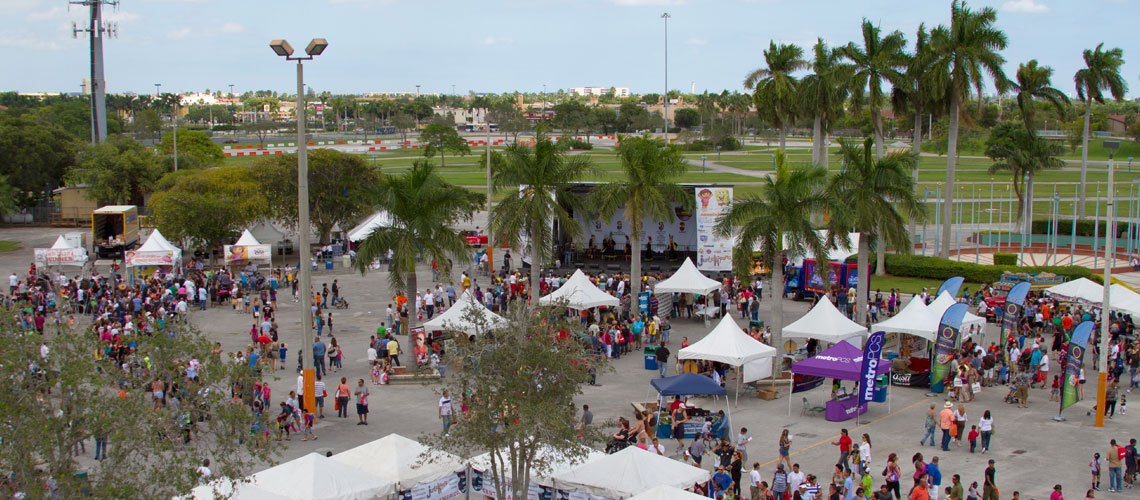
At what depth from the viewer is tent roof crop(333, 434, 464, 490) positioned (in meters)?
15.0

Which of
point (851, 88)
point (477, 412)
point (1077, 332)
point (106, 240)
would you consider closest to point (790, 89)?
point (851, 88)

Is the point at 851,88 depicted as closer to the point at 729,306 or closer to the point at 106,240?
the point at 729,306

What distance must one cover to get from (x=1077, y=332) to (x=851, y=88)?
894 inches

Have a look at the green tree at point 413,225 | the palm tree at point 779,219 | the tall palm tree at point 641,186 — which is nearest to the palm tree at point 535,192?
the tall palm tree at point 641,186

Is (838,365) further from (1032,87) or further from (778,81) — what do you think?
(1032,87)

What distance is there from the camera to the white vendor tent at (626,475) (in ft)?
48.7

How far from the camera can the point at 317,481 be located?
14.0m

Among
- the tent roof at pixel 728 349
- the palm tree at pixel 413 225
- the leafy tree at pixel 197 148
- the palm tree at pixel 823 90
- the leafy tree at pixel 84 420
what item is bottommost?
the tent roof at pixel 728 349

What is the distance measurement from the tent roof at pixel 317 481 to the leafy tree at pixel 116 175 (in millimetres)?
51897

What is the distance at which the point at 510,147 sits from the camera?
96.9 feet

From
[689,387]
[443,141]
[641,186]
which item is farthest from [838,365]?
[443,141]

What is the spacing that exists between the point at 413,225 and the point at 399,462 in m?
10.9

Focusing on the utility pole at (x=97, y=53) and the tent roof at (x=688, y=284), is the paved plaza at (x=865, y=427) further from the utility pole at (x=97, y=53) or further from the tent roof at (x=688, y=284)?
the utility pole at (x=97, y=53)

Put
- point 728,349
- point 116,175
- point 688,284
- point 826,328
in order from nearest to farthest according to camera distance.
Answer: point 728,349 → point 826,328 → point 688,284 → point 116,175
